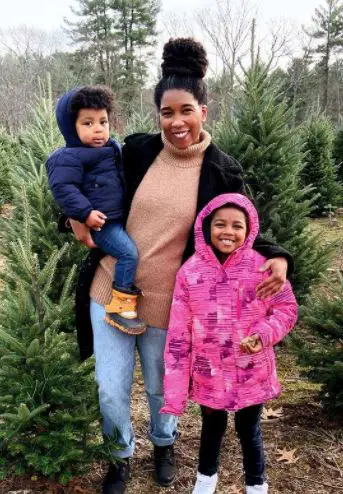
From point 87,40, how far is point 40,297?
122ft

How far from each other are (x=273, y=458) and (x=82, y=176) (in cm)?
230

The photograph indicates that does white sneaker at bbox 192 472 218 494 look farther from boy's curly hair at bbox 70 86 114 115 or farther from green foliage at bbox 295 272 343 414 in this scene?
boy's curly hair at bbox 70 86 114 115

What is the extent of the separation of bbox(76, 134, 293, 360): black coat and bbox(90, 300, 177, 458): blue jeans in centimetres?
13

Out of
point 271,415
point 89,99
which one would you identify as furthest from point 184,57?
point 271,415

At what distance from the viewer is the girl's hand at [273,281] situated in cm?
232

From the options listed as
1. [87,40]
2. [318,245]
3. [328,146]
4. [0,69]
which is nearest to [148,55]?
[87,40]

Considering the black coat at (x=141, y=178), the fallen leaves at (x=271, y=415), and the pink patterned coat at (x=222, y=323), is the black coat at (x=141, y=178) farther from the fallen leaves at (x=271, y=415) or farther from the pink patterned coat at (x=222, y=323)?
the fallen leaves at (x=271, y=415)

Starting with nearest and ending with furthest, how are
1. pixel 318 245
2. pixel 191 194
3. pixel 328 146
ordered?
pixel 191 194 → pixel 318 245 → pixel 328 146

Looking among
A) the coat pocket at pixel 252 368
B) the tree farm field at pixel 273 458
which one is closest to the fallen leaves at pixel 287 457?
the tree farm field at pixel 273 458

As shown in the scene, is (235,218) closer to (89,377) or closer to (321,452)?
(89,377)

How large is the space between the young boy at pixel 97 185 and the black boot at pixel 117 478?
3.09 ft

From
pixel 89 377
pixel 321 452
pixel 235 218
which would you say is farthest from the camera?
pixel 321 452

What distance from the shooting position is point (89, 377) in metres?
2.86

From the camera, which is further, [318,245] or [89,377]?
[318,245]
